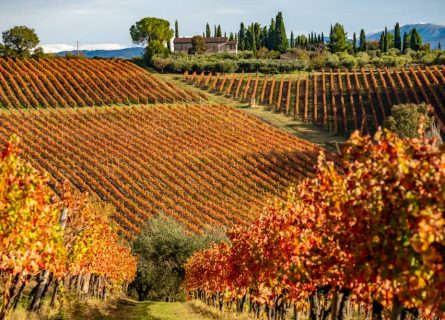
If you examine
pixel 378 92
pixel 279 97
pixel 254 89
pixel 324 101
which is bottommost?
pixel 324 101

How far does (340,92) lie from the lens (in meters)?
99.0

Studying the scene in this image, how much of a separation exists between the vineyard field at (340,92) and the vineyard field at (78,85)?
9682mm

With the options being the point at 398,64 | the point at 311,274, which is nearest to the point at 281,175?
the point at 311,274

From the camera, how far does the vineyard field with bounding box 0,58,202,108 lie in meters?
85.4

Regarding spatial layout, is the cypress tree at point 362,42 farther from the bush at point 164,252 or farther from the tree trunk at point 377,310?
the tree trunk at point 377,310

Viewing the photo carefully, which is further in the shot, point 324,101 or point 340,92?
point 340,92

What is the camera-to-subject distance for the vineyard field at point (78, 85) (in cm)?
8544

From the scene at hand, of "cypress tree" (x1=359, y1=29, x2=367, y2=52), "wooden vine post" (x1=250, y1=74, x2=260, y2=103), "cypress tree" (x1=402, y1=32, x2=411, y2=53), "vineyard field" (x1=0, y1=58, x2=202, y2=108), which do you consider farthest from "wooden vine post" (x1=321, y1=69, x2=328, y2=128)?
"cypress tree" (x1=402, y1=32, x2=411, y2=53)

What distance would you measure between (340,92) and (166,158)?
133 ft

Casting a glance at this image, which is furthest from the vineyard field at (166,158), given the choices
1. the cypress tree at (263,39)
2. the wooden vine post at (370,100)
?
the cypress tree at (263,39)

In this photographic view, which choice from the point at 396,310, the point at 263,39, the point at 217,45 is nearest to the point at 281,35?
the point at 263,39

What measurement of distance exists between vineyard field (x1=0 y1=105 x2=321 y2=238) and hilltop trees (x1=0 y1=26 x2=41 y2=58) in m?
36.0

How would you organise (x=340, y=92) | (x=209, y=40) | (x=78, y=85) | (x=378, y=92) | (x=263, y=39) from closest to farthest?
(x=78, y=85) < (x=378, y=92) < (x=340, y=92) < (x=209, y=40) < (x=263, y=39)

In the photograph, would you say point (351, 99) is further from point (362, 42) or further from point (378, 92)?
point (362, 42)
